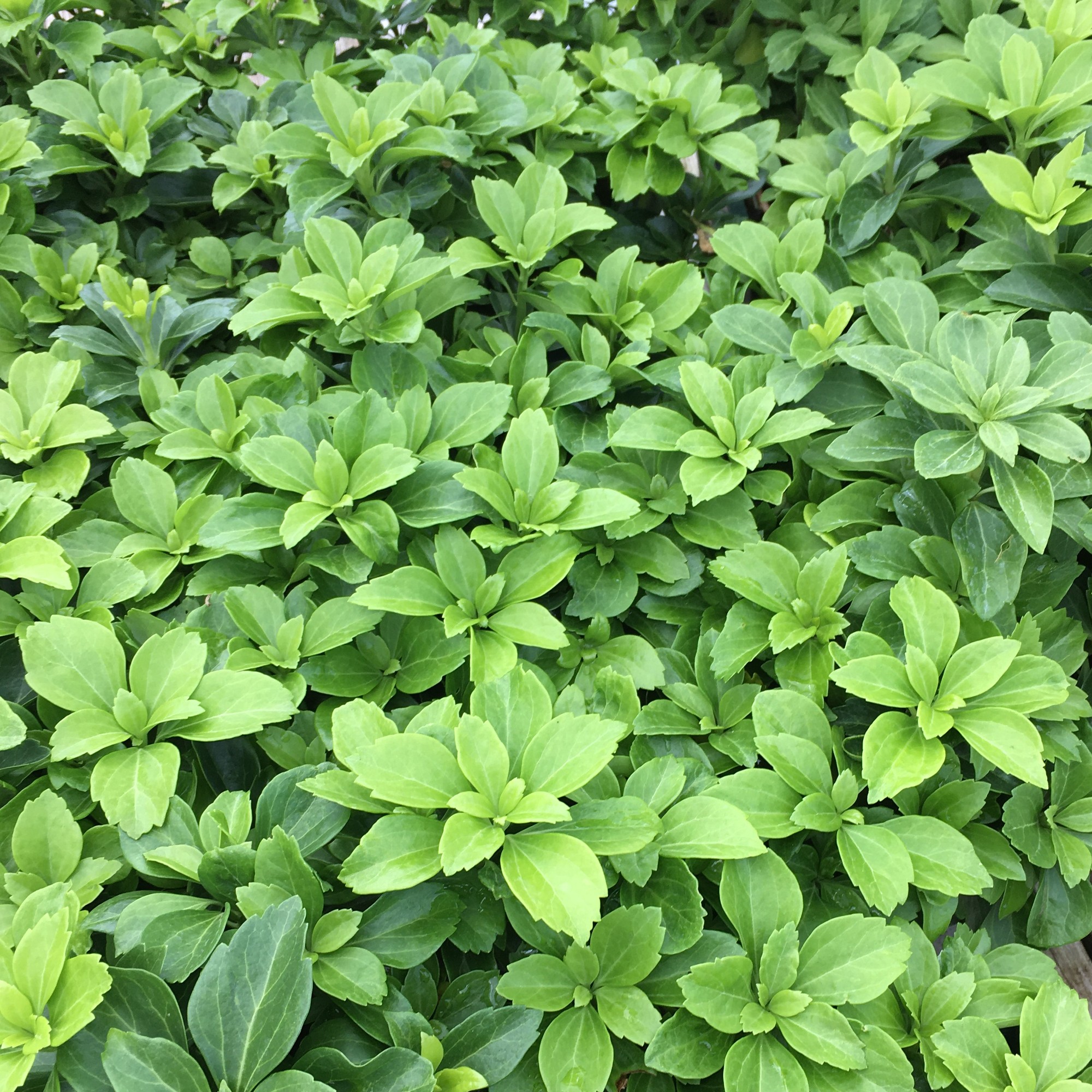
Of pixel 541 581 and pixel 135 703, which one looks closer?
pixel 135 703

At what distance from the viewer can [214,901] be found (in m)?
1.14

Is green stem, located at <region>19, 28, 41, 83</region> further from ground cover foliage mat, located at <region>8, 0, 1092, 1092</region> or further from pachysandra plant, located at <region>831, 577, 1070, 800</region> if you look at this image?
pachysandra plant, located at <region>831, 577, 1070, 800</region>

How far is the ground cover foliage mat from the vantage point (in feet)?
3.57

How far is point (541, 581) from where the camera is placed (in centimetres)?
140

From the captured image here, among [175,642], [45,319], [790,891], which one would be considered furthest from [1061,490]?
[45,319]

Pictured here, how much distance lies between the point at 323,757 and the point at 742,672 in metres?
0.66

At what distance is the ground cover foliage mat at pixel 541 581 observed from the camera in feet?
3.57

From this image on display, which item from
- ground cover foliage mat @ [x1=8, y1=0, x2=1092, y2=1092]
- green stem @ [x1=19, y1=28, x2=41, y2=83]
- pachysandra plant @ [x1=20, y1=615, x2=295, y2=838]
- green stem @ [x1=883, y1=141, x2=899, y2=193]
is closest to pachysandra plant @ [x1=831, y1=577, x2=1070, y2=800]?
ground cover foliage mat @ [x1=8, y1=0, x2=1092, y2=1092]

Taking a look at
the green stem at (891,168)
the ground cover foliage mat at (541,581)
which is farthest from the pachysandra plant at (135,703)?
the green stem at (891,168)

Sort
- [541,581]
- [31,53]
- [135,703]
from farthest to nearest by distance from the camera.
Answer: [31,53]
[541,581]
[135,703]

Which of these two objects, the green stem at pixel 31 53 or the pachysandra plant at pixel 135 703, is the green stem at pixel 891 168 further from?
the green stem at pixel 31 53

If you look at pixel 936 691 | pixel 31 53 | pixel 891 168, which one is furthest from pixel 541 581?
pixel 31 53

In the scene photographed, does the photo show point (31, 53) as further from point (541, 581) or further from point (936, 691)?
point (936, 691)

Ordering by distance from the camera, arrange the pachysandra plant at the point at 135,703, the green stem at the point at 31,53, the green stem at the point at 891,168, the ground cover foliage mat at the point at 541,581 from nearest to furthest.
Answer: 1. the ground cover foliage mat at the point at 541,581
2. the pachysandra plant at the point at 135,703
3. the green stem at the point at 891,168
4. the green stem at the point at 31,53
